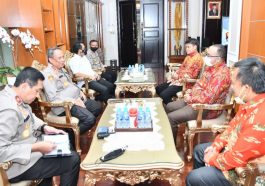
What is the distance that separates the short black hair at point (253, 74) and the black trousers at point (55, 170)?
122cm

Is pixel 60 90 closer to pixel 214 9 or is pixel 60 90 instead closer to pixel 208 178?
pixel 208 178

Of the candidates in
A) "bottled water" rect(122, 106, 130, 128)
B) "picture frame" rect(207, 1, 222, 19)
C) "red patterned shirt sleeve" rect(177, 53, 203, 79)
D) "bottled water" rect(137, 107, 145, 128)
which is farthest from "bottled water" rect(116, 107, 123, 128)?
"picture frame" rect(207, 1, 222, 19)

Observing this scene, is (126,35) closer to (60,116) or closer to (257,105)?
(60,116)

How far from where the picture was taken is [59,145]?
74.5 inches

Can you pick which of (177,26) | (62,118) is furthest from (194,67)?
(177,26)

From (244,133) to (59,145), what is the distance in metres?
1.20

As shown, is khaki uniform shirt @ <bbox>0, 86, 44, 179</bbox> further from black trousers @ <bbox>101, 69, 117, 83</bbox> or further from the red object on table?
black trousers @ <bbox>101, 69, 117, 83</bbox>

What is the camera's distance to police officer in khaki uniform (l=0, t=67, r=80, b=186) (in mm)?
1568

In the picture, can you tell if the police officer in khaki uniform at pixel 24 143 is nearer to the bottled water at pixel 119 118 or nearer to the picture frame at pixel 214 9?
the bottled water at pixel 119 118

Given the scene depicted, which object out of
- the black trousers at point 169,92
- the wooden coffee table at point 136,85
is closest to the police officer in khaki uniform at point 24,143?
the wooden coffee table at point 136,85

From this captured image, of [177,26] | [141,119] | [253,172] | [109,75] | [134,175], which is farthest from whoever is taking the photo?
[177,26]

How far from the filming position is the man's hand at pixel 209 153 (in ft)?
5.83

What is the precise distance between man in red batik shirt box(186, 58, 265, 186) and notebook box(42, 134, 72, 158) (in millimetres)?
839

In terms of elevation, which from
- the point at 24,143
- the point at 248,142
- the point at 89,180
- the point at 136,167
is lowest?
the point at 89,180
